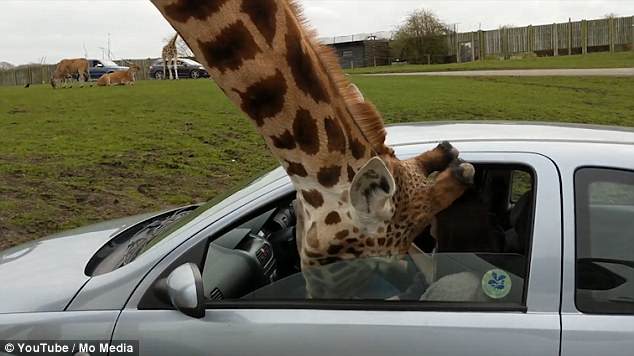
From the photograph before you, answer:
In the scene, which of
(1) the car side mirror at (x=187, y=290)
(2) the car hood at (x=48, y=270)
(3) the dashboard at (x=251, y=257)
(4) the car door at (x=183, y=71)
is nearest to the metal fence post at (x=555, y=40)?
(4) the car door at (x=183, y=71)

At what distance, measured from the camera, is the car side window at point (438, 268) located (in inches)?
93.5

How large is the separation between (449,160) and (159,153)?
7.54 m

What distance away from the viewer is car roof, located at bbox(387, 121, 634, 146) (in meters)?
2.57

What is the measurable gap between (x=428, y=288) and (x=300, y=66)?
0.95 meters

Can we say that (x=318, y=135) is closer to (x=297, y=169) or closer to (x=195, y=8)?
(x=297, y=169)

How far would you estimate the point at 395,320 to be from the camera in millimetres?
2287

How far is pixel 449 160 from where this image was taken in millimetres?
2539

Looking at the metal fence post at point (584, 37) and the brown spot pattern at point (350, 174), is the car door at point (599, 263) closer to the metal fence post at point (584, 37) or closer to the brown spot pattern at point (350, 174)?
the brown spot pattern at point (350, 174)

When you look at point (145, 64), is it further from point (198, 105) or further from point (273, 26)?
point (273, 26)

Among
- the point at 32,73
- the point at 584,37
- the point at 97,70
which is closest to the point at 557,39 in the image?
the point at 584,37

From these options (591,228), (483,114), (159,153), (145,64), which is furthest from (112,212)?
(145,64)

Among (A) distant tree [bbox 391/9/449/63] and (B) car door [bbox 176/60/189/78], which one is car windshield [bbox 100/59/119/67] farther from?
(A) distant tree [bbox 391/9/449/63]

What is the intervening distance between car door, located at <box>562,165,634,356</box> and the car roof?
23cm

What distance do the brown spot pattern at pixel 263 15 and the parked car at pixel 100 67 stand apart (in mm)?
33445
